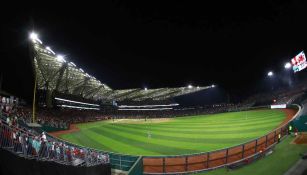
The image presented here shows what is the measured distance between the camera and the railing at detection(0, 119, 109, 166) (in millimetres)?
8312

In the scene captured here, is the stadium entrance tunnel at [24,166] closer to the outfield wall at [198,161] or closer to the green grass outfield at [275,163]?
the outfield wall at [198,161]

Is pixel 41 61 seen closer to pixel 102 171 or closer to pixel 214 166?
pixel 102 171

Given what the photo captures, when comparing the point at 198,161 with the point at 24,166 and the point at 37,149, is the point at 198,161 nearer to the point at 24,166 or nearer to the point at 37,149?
the point at 37,149

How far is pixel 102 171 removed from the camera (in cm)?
1235

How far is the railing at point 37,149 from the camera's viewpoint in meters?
8.31

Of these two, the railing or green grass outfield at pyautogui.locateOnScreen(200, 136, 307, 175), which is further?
green grass outfield at pyautogui.locateOnScreen(200, 136, 307, 175)

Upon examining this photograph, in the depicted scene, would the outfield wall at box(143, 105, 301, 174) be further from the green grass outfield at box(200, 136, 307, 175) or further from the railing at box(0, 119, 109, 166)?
the railing at box(0, 119, 109, 166)

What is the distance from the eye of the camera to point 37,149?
368 inches

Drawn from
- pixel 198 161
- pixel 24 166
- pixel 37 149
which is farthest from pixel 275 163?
pixel 24 166

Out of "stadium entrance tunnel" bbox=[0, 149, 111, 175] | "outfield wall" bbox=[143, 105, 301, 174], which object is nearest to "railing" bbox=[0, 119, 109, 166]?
"stadium entrance tunnel" bbox=[0, 149, 111, 175]

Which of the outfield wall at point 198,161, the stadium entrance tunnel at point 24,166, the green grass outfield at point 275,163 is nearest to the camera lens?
the stadium entrance tunnel at point 24,166

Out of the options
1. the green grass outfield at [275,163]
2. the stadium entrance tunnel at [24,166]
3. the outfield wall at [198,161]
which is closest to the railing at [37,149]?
the stadium entrance tunnel at [24,166]

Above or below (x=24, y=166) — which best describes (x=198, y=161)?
below

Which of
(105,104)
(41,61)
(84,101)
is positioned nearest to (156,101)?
(105,104)
